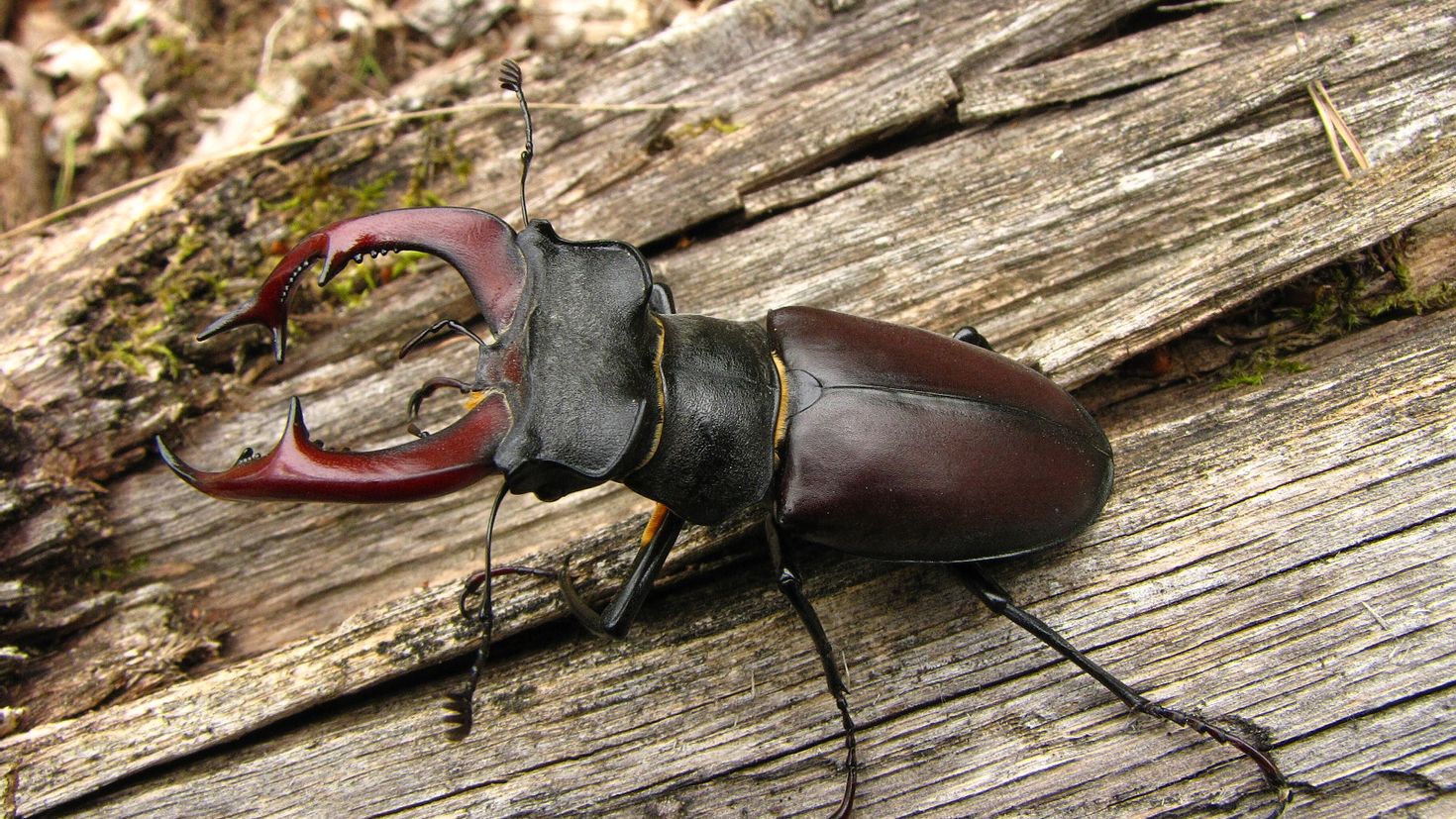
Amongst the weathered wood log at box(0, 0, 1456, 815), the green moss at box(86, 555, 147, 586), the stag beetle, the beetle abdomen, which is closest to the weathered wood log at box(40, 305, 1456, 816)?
the weathered wood log at box(0, 0, 1456, 815)

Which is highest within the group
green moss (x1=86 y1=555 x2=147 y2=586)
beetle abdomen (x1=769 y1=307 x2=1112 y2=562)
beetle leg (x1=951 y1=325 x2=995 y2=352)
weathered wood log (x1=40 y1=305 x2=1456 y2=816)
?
beetle leg (x1=951 y1=325 x2=995 y2=352)

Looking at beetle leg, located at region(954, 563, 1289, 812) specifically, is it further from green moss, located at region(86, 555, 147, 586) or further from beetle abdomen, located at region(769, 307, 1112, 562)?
green moss, located at region(86, 555, 147, 586)

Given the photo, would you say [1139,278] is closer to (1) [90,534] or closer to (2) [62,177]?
(1) [90,534]

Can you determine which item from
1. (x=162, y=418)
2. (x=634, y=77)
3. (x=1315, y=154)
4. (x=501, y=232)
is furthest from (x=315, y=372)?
(x=1315, y=154)

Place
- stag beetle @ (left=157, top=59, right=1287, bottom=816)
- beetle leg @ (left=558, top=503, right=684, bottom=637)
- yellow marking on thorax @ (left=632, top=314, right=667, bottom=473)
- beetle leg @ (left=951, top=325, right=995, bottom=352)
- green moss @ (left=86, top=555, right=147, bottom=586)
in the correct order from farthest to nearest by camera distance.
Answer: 1. green moss @ (left=86, top=555, right=147, bottom=586)
2. beetle leg @ (left=951, top=325, right=995, bottom=352)
3. beetle leg @ (left=558, top=503, right=684, bottom=637)
4. yellow marking on thorax @ (left=632, top=314, right=667, bottom=473)
5. stag beetle @ (left=157, top=59, right=1287, bottom=816)

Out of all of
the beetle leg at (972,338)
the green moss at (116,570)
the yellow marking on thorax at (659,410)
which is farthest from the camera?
the green moss at (116,570)

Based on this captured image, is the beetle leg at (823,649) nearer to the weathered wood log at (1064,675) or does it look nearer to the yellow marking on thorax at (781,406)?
the weathered wood log at (1064,675)

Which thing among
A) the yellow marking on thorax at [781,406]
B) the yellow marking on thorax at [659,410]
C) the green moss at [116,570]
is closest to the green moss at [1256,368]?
the yellow marking on thorax at [781,406]
